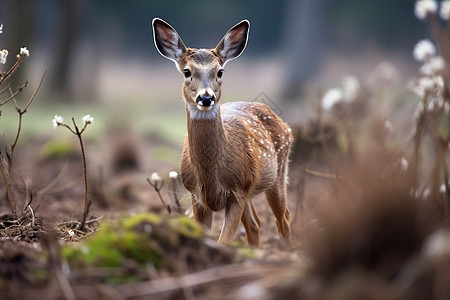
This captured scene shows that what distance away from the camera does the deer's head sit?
5820 mm

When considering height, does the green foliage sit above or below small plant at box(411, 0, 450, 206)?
below

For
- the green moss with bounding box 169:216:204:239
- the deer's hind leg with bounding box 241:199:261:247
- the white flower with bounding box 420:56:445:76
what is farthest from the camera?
the deer's hind leg with bounding box 241:199:261:247

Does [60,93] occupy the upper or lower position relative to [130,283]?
upper

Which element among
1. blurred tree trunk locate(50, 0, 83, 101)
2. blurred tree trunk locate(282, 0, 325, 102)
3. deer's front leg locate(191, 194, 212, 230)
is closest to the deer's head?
deer's front leg locate(191, 194, 212, 230)

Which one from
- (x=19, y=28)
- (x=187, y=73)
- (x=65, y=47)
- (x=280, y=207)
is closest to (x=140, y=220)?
(x=187, y=73)

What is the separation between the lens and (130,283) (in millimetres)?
3539

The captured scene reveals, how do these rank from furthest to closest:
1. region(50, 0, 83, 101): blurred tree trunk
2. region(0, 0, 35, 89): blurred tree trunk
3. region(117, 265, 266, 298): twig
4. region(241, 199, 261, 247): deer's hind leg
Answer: region(50, 0, 83, 101): blurred tree trunk, region(0, 0, 35, 89): blurred tree trunk, region(241, 199, 261, 247): deer's hind leg, region(117, 265, 266, 298): twig

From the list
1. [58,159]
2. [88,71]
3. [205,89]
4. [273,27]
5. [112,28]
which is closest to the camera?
[205,89]

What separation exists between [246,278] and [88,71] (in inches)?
1076

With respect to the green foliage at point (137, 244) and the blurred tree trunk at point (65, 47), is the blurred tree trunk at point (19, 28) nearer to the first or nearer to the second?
the blurred tree trunk at point (65, 47)

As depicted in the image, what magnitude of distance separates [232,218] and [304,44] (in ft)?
82.5

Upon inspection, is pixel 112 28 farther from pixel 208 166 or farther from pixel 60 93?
pixel 208 166

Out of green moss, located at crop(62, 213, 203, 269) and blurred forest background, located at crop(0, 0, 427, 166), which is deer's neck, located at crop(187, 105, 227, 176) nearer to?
green moss, located at crop(62, 213, 203, 269)

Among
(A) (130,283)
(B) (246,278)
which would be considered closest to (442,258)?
(B) (246,278)
